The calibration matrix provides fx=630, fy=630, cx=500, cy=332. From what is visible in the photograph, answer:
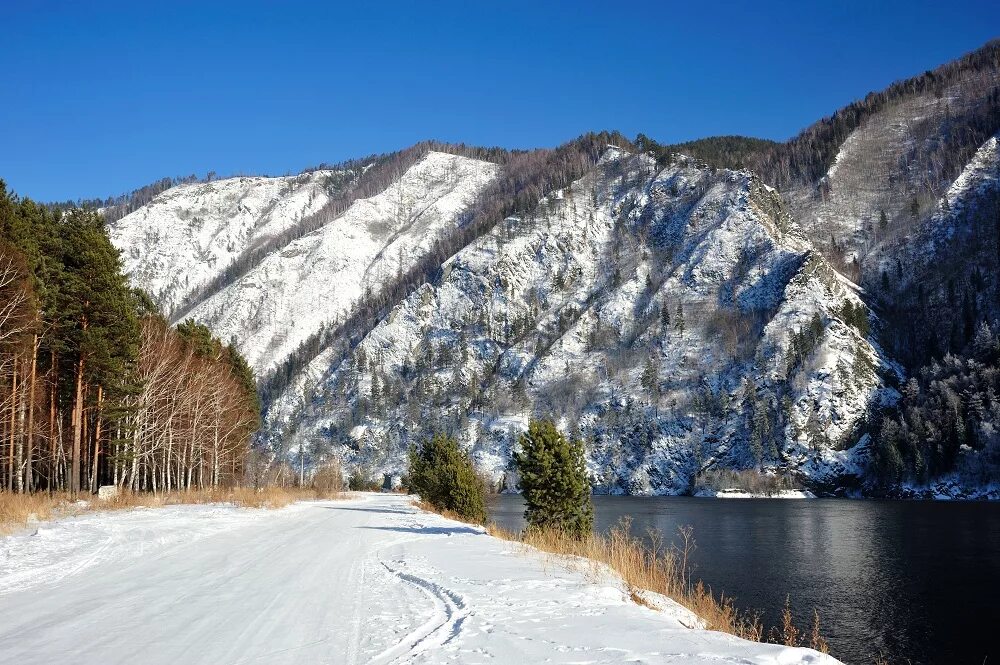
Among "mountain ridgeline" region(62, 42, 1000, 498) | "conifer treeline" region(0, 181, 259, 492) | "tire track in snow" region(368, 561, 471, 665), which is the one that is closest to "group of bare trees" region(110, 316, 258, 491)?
"conifer treeline" region(0, 181, 259, 492)

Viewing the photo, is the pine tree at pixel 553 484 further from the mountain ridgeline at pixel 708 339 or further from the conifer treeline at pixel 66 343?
the mountain ridgeline at pixel 708 339

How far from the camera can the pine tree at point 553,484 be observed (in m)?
21.9

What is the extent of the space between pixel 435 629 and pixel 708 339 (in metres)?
142

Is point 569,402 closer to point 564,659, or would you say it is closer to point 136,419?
point 136,419

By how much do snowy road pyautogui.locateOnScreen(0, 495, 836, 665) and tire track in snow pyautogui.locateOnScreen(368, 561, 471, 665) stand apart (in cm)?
2

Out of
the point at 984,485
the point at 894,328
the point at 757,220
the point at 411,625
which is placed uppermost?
the point at 757,220

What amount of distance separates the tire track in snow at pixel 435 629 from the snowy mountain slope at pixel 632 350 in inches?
4753

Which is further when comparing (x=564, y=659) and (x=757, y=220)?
(x=757, y=220)

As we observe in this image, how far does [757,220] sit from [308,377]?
12702cm

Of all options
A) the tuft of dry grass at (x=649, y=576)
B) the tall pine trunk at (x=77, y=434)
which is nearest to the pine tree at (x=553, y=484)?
the tuft of dry grass at (x=649, y=576)

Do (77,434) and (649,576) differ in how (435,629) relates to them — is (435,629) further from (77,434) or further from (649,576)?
(77,434)

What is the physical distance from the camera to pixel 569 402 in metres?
144

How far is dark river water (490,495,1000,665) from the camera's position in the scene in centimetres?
1880

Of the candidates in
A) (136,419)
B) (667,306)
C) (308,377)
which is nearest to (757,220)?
(667,306)
